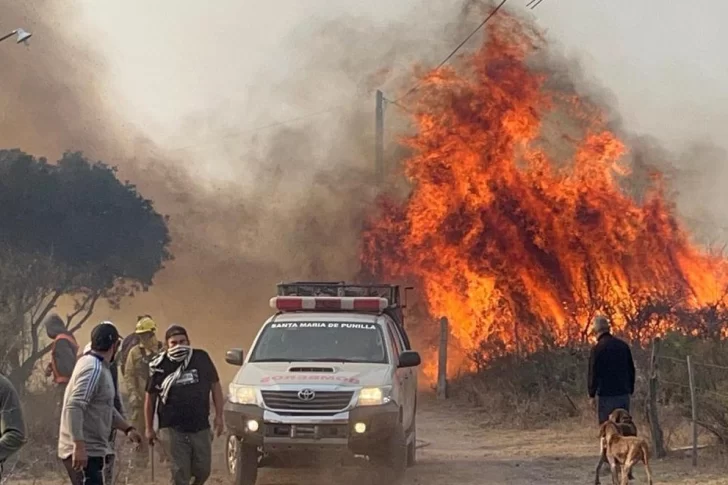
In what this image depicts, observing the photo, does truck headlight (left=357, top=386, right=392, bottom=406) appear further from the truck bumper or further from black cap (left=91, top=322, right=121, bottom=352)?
black cap (left=91, top=322, right=121, bottom=352)

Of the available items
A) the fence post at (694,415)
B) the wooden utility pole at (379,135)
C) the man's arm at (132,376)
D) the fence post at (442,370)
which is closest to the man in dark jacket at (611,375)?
the fence post at (694,415)

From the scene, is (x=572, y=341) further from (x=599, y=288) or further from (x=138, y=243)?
(x=138, y=243)

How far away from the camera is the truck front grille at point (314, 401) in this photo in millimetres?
10680

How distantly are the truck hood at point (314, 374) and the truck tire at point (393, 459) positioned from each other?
0.62 meters

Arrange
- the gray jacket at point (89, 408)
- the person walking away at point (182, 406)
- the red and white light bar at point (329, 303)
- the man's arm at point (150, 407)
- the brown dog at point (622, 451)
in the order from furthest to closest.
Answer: the red and white light bar at point (329, 303) < the brown dog at point (622, 451) < the man's arm at point (150, 407) < the person walking away at point (182, 406) < the gray jacket at point (89, 408)

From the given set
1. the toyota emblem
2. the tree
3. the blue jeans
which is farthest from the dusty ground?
the tree

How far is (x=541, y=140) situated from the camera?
24.8m

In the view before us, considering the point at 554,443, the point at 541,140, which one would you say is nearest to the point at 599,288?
the point at 541,140

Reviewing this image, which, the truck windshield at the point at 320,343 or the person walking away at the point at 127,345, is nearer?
the truck windshield at the point at 320,343

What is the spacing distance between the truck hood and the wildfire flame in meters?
12.6

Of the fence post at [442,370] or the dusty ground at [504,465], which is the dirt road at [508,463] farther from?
the fence post at [442,370]

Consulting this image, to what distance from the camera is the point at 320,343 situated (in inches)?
471

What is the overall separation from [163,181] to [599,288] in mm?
15665

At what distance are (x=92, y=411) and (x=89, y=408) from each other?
0.10 ft
